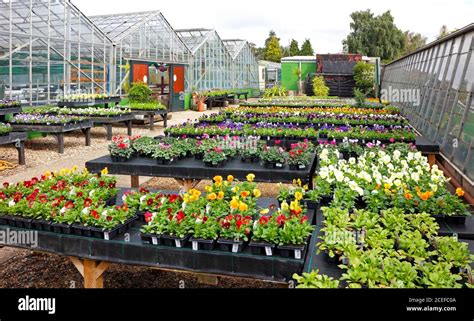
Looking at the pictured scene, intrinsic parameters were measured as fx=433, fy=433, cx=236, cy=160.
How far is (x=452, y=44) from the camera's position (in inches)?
348

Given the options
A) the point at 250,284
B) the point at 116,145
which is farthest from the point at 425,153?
the point at 116,145

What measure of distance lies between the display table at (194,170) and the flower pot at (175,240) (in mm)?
2615

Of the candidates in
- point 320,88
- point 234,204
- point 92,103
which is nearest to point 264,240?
point 234,204

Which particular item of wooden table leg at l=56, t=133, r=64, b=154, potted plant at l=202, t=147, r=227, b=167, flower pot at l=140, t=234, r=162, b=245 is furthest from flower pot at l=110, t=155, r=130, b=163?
wooden table leg at l=56, t=133, r=64, b=154

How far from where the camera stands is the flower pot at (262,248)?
323 centimetres

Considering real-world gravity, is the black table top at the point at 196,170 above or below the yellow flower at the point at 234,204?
below

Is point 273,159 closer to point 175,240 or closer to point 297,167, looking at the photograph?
point 297,167

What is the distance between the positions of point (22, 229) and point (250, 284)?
2.23 meters

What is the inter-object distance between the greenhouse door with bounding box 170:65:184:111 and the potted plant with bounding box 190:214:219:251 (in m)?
17.7

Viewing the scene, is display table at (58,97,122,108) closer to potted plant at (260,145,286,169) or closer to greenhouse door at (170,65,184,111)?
greenhouse door at (170,65,184,111)

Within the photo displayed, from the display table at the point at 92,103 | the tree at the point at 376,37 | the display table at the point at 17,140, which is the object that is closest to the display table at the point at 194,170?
the display table at the point at 17,140

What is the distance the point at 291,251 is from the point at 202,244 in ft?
2.27

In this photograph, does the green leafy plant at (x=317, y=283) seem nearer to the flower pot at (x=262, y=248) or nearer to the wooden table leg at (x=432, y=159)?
the flower pot at (x=262, y=248)

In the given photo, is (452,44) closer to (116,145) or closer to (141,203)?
(116,145)
